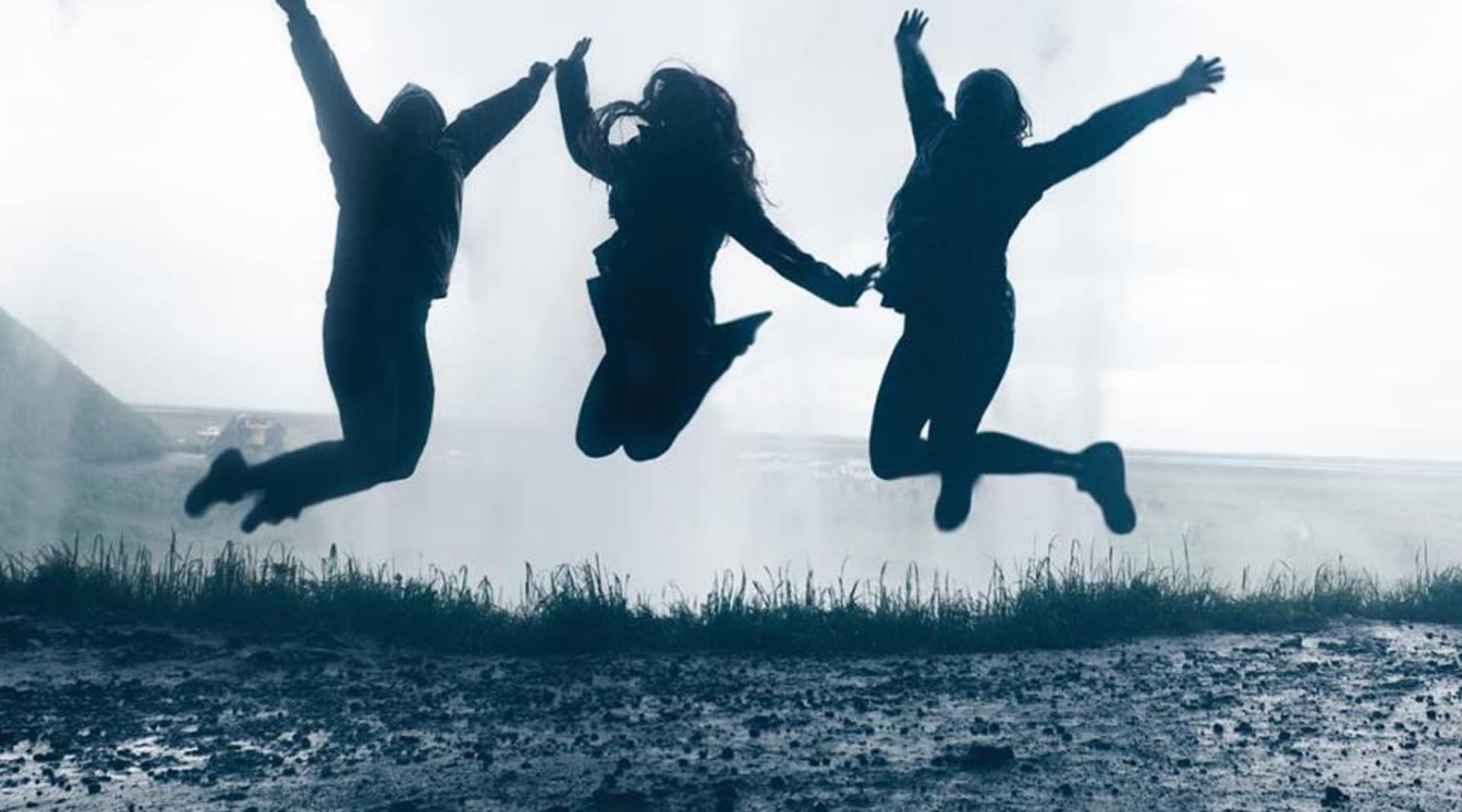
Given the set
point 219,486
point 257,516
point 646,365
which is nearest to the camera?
point 646,365

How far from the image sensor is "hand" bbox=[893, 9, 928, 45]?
7.08 metres

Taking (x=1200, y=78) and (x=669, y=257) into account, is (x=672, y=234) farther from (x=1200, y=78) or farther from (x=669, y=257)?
(x=1200, y=78)

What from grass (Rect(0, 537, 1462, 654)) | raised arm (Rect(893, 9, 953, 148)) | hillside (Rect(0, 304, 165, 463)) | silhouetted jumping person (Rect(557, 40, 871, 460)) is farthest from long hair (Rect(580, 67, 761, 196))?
hillside (Rect(0, 304, 165, 463))

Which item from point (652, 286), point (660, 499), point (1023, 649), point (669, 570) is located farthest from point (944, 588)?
point (660, 499)

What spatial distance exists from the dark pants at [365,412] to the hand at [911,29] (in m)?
3.07

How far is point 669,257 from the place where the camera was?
609 centimetres

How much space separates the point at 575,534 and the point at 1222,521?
3703 centimetres

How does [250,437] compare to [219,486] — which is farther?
[250,437]

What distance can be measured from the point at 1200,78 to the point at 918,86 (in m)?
1.49

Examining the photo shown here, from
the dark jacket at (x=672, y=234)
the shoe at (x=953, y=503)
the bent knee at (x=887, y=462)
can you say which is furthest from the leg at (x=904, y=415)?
the dark jacket at (x=672, y=234)

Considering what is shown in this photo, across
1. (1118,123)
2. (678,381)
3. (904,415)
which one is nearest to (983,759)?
(904,415)

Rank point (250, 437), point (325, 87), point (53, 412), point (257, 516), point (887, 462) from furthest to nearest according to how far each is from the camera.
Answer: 1. point (53, 412)
2. point (250, 437)
3. point (887, 462)
4. point (257, 516)
5. point (325, 87)

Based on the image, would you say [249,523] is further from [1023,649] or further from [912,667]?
[1023,649]

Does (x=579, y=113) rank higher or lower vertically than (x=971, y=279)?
higher
